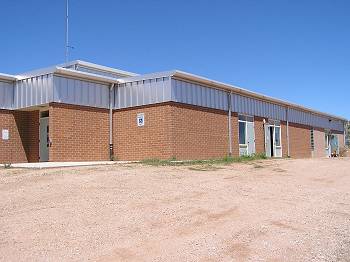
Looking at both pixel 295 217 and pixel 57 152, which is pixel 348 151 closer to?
pixel 57 152

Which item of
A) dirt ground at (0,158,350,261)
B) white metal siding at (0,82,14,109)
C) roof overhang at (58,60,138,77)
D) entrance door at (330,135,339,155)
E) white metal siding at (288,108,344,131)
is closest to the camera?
dirt ground at (0,158,350,261)

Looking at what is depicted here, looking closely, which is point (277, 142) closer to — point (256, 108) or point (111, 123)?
point (256, 108)

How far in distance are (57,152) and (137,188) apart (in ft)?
28.3

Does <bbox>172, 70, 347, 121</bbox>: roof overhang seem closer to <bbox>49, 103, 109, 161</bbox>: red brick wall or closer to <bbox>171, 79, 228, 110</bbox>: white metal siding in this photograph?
<bbox>171, 79, 228, 110</bbox>: white metal siding

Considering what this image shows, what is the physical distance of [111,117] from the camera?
20391 millimetres

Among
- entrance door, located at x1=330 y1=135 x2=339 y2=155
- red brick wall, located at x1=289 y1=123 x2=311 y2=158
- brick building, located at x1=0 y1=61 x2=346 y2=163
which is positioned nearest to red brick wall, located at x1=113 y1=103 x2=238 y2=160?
brick building, located at x1=0 y1=61 x2=346 y2=163

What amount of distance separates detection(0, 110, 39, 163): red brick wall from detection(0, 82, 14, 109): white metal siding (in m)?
0.27

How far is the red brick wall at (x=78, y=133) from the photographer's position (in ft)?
58.4

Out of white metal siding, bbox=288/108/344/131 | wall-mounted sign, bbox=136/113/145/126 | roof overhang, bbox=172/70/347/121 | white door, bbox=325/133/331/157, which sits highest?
roof overhang, bbox=172/70/347/121

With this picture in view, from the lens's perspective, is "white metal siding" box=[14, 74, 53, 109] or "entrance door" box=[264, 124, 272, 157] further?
"entrance door" box=[264, 124, 272, 157]

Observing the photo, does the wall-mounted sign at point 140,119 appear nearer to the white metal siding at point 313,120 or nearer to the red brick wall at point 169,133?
the red brick wall at point 169,133

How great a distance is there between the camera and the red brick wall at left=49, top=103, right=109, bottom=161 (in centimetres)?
1780

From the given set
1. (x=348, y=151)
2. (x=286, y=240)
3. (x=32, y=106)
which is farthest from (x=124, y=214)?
(x=348, y=151)

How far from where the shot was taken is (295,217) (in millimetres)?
8219
